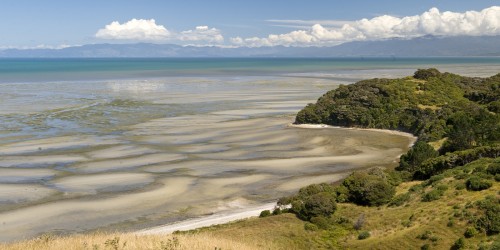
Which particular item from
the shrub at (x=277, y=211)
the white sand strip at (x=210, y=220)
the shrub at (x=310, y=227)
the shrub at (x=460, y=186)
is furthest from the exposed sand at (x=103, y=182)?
the shrub at (x=460, y=186)

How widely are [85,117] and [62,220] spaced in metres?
43.8

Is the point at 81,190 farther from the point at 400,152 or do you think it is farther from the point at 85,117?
the point at 85,117

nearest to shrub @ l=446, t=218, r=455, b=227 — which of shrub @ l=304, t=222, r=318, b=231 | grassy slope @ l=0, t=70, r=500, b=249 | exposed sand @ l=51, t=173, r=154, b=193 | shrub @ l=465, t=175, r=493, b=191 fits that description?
grassy slope @ l=0, t=70, r=500, b=249

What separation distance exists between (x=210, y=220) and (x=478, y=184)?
15.1 metres

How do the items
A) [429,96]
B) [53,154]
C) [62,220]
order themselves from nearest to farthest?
1. [62,220]
2. [53,154]
3. [429,96]

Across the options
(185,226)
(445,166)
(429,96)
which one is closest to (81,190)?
(185,226)

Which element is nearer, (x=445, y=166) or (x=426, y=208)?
(x=426, y=208)

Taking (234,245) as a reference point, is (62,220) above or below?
below

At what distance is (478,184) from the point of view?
2833 cm

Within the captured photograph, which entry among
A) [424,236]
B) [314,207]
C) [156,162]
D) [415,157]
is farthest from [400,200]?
[156,162]

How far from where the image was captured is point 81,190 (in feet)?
117

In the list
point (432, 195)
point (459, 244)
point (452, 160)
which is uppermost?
point (452, 160)

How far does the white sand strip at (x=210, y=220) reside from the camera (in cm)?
2720

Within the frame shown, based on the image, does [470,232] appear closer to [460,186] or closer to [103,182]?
[460,186]
